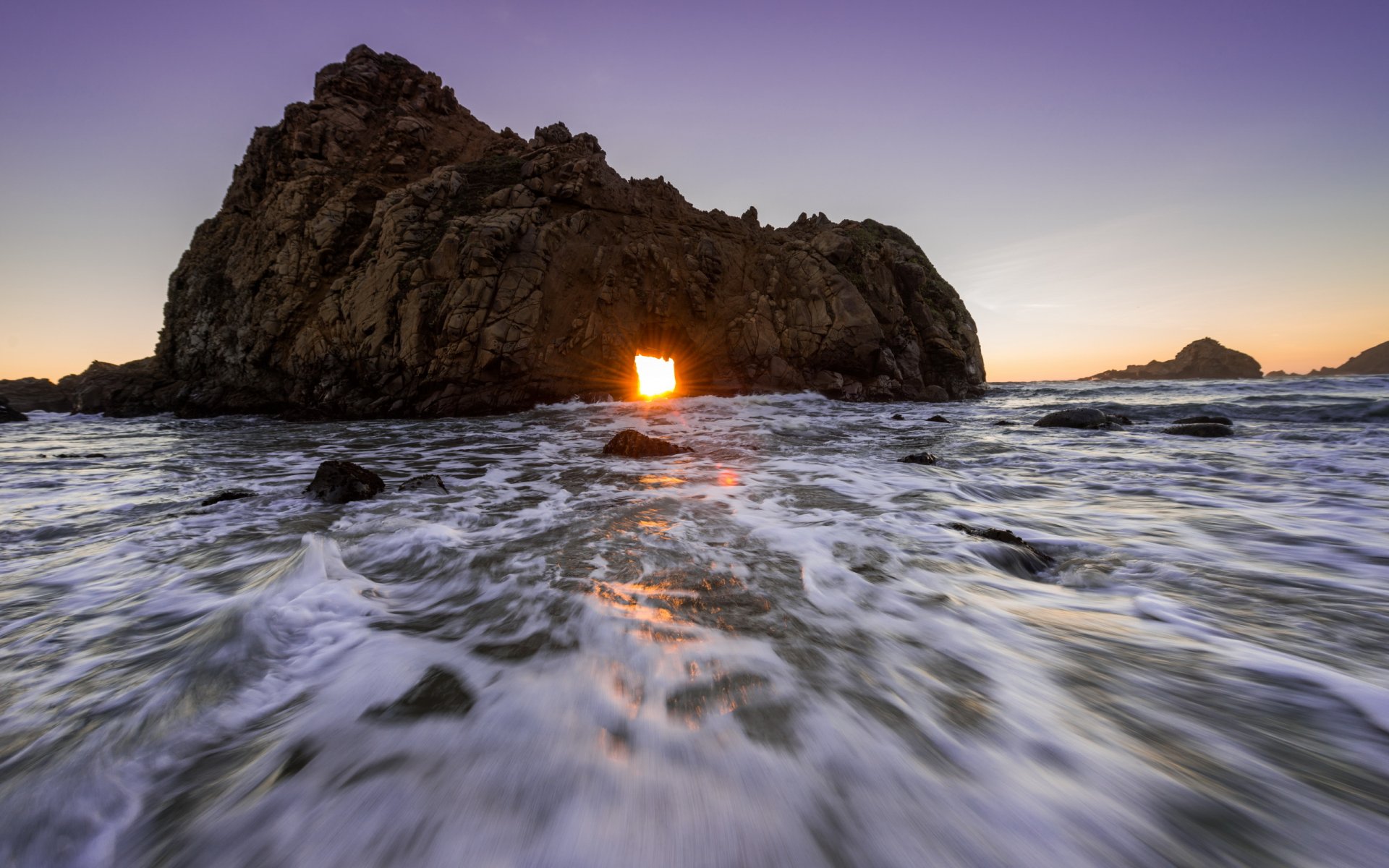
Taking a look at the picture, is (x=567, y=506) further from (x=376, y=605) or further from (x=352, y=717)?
(x=352, y=717)

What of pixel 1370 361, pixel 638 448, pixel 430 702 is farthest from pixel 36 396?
pixel 1370 361

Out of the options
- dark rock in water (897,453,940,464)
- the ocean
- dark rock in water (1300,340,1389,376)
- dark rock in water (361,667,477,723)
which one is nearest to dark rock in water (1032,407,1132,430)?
dark rock in water (897,453,940,464)

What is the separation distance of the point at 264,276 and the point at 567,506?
3240cm

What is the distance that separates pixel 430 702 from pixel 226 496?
21.7 ft

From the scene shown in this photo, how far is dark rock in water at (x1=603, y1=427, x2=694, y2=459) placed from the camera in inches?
397

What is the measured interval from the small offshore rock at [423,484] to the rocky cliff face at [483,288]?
16.9 meters

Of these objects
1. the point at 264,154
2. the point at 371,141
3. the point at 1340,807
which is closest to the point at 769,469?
the point at 1340,807

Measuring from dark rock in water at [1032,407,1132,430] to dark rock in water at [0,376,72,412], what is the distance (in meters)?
51.9

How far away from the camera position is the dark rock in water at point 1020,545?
13.3 ft

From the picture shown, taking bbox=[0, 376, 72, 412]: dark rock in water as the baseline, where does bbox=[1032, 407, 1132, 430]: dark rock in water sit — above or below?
below

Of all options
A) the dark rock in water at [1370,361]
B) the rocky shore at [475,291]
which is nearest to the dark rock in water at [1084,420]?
the rocky shore at [475,291]

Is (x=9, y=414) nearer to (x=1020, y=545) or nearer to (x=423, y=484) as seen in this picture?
(x=423, y=484)

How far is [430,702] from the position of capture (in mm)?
2400

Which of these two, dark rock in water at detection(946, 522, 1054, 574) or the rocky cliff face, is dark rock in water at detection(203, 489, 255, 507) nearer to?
dark rock in water at detection(946, 522, 1054, 574)
